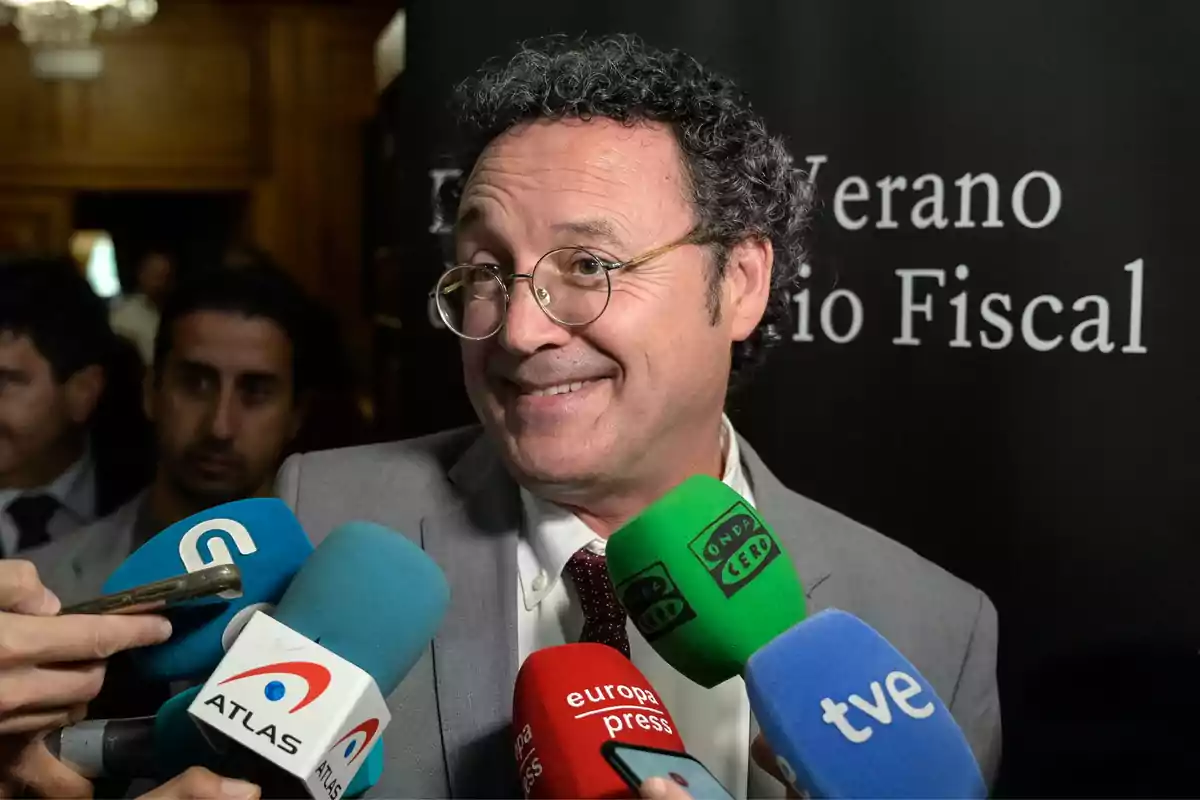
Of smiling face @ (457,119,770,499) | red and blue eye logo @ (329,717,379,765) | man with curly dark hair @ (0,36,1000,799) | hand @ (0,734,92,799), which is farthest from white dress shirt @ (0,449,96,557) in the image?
red and blue eye logo @ (329,717,379,765)

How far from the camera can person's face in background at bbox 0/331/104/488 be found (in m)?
1.30

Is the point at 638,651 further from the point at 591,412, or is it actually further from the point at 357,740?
the point at 357,740

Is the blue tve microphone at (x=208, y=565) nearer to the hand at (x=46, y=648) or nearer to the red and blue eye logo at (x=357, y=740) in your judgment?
the hand at (x=46, y=648)

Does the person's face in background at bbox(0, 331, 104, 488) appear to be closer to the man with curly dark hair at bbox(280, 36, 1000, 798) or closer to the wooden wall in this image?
the wooden wall

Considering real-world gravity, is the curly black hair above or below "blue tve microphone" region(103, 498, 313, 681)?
above

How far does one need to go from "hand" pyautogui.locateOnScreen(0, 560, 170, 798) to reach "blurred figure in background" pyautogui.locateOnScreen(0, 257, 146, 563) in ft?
1.37

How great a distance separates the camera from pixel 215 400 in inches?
52.4

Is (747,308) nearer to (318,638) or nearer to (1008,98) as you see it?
(1008,98)

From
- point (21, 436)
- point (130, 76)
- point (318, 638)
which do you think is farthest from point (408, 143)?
point (318, 638)

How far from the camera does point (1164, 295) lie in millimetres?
1259

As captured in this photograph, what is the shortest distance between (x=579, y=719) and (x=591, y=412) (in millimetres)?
379

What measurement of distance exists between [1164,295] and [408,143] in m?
0.98

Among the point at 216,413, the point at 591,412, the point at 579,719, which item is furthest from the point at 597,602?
the point at 216,413

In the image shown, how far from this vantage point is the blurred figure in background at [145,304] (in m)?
1.32
